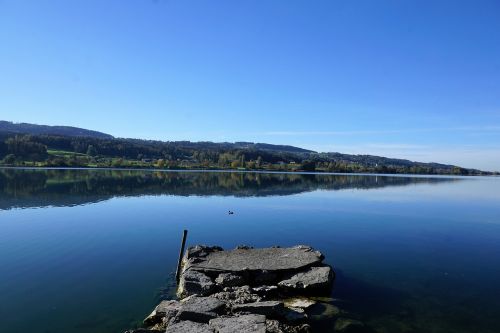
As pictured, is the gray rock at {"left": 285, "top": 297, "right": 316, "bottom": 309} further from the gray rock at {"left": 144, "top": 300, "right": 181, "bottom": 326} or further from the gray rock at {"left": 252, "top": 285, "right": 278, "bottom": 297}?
the gray rock at {"left": 144, "top": 300, "right": 181, "bottom": 326}

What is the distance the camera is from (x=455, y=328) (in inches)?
742

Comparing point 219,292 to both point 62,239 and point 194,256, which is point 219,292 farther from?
point 62,239

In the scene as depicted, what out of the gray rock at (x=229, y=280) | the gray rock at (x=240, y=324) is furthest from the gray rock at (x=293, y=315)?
the gray rock at (x=229, y=280)

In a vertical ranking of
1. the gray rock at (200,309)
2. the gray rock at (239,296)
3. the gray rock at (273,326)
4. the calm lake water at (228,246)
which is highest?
the gray rock at (200,309)

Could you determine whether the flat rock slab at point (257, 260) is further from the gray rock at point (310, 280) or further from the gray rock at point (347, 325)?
the gray rock at point (347, 325)

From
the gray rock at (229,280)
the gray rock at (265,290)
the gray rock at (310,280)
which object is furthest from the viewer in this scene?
the gray rock at (310,280)

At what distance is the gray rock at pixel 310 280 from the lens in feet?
75.4

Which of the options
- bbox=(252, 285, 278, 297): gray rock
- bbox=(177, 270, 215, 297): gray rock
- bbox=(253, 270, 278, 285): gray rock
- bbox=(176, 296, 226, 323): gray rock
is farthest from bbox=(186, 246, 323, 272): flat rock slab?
bbox=(176, 296, 226, 323): gray rock

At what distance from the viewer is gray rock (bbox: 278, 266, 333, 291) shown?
23.0m

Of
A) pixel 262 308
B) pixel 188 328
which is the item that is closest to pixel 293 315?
pixel 262 308

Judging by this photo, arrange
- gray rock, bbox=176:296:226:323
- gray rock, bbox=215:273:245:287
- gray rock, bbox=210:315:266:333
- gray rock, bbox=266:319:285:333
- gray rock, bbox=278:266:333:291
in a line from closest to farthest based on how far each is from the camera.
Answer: gray rock, bbox=210:315:266:333, gray rock, bbox=266:319:285:333, gray rock, bbox=176:296:226:323, gray rock, bbox=215:273:245:287, gray rock, bbox=278:266:333:291

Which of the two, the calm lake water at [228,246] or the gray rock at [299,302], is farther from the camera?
the gray rock at [299,302]

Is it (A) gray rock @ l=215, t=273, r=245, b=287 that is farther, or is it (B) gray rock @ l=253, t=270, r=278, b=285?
(B) gray rock @ l=253, t=270, r=278, b=285

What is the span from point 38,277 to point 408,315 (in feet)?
70.1
